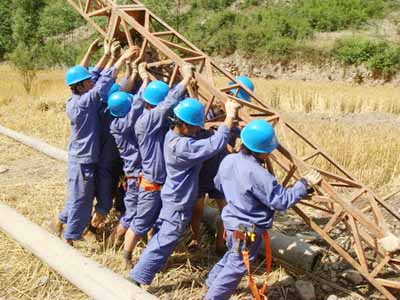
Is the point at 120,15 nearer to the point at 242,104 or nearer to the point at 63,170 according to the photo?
the point at 242,104

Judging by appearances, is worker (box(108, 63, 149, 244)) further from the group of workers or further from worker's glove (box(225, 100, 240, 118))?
worker's glove (box(225, 100, 240, 118))

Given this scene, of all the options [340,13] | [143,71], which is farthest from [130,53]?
[340,13]

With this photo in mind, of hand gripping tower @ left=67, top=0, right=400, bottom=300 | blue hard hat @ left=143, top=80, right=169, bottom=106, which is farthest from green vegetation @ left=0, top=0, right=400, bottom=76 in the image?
blue hard hat @ left=143, top=80, right=169, bottom=106

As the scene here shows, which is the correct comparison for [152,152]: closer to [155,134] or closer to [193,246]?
[155,134]

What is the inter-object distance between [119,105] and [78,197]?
52.1 inches

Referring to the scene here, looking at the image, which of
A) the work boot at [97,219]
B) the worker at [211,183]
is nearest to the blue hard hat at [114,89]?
the worker at [211,183]

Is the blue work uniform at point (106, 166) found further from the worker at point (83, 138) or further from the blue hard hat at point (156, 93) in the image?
the blue hard hat at point (156, 93)

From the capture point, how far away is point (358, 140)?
9.66m

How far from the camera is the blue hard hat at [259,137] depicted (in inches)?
176

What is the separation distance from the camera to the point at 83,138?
6055 millimetres

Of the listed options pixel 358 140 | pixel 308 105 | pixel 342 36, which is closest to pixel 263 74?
pixel 342 36

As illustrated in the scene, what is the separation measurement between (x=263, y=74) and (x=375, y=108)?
1955cm

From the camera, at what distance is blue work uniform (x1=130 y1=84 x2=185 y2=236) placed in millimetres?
5332

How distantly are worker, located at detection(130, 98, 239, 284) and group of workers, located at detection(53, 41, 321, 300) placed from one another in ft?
0.03
